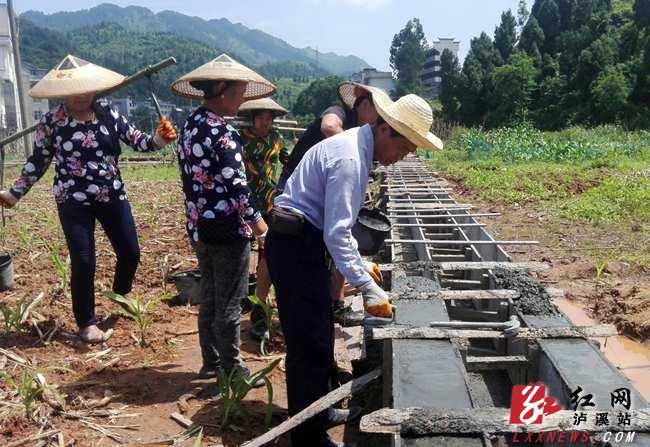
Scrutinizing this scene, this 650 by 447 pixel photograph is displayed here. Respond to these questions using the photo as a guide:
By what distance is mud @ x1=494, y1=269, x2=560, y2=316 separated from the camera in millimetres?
3127

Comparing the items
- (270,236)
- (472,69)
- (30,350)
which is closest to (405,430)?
(270,236)

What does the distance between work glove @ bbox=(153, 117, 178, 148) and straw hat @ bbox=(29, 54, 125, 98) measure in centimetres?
40

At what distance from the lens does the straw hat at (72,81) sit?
3.37 meters

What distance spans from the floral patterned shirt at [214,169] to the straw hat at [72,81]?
0.93 metres

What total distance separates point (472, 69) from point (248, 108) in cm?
4733

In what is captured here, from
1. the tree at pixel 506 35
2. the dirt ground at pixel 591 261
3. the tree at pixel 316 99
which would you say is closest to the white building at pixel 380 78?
the tree at pixel 316 99

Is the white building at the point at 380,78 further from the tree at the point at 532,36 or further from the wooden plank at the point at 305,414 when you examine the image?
the wooden plank at the point at 305,414

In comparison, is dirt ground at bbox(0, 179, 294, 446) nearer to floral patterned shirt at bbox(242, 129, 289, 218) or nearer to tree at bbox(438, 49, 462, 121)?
floral patterned shirt at bbox(242, 129, 289, 218)

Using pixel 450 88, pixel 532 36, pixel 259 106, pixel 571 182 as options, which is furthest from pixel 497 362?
pixel 532 36

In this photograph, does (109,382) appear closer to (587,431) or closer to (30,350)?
(30,350)

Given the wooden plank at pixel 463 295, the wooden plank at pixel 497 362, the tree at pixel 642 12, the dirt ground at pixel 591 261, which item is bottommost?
the dirt ground at pixel 591 261

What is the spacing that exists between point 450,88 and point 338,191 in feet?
162

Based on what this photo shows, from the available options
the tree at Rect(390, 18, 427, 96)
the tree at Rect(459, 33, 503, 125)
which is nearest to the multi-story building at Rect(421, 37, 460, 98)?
the tree at Rect(390, 18, 427, 96)

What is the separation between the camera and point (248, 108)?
4.15 m
